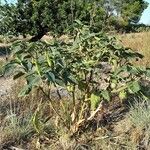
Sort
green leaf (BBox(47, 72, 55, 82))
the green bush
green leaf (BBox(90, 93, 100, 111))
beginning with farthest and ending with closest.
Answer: green leaf (BBox(90, 93, 100, 111)) < the green bush < green leaf (BBox(47, 72, 55, 82))

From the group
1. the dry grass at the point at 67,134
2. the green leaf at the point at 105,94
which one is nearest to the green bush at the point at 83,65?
the green leaf at the point at 105,94

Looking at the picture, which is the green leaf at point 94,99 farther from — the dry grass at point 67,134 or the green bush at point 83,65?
the dry grass at point 67,134

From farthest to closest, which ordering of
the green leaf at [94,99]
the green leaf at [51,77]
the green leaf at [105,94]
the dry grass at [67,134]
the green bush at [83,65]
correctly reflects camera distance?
the dry grass at [67,134], the green leaf at [94,99], the green leaf at [105,94], the green bush at [83,65], the green leaf at [51,77]

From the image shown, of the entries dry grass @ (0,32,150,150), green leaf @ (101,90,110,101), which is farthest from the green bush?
dry grass @ (0,32,150,150)

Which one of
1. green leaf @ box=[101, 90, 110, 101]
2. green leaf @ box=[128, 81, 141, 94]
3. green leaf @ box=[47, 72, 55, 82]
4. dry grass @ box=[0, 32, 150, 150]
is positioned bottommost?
dry grass @ box=[0, 32, 150, 150]

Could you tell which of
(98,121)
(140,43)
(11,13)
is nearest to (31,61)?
(98,121)

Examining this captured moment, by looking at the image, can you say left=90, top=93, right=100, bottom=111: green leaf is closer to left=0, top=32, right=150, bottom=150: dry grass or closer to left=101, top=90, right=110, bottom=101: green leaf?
left=101, top=90, right=110, bottom=101: green leaf

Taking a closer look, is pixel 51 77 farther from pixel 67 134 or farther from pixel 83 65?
pixel 67 134

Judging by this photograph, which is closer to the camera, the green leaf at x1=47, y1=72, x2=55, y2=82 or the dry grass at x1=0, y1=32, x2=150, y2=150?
the green leaf at x1=47, y1=72, x2=55, y2=82

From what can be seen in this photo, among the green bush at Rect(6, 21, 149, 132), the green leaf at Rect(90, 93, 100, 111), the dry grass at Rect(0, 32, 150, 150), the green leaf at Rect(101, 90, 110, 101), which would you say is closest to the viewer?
the green bush at Rect(6, 21, 149, 132)

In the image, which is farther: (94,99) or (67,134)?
(67,134)

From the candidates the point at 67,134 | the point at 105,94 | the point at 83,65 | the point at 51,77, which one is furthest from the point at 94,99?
the point at 51,77

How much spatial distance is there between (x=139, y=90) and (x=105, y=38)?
0.64 meters

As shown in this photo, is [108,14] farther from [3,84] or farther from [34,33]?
[34,33]
